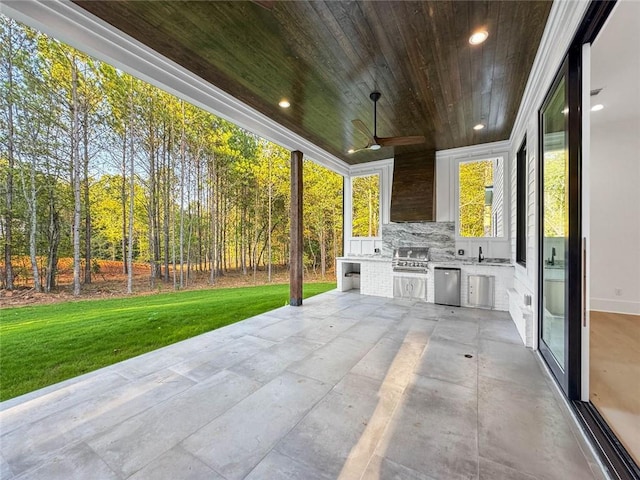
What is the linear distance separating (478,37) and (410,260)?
4073 millimetres

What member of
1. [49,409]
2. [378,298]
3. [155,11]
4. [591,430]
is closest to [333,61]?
[155,11]

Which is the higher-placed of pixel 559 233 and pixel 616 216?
pixel 616 216

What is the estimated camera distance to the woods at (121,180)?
13.1 feet

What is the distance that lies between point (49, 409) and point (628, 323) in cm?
673

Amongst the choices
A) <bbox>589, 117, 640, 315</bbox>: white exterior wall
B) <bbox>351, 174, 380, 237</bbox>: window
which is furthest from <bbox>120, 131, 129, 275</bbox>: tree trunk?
<bbox>589, 117, 640, 315</bbox>: white exterior wall

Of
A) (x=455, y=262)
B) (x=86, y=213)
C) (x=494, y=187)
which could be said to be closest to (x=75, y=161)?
(x=86, y=213)

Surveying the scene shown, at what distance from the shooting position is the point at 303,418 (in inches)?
74.2

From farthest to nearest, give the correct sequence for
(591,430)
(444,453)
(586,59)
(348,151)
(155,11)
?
(348,151)
(155,11)
(586,59)
(591,430)
(444,453)

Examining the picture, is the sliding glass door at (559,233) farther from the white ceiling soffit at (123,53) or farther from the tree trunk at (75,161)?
A: the tree trunk at (75,161)

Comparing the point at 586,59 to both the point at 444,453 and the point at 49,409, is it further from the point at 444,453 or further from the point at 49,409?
the point at 49,409

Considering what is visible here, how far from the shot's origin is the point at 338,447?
63.5 inches

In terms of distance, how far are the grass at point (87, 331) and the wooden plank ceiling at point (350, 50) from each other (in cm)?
326

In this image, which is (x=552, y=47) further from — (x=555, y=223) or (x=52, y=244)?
(x=52, y=244)

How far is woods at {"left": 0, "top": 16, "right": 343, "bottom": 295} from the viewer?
3986 millimetres
